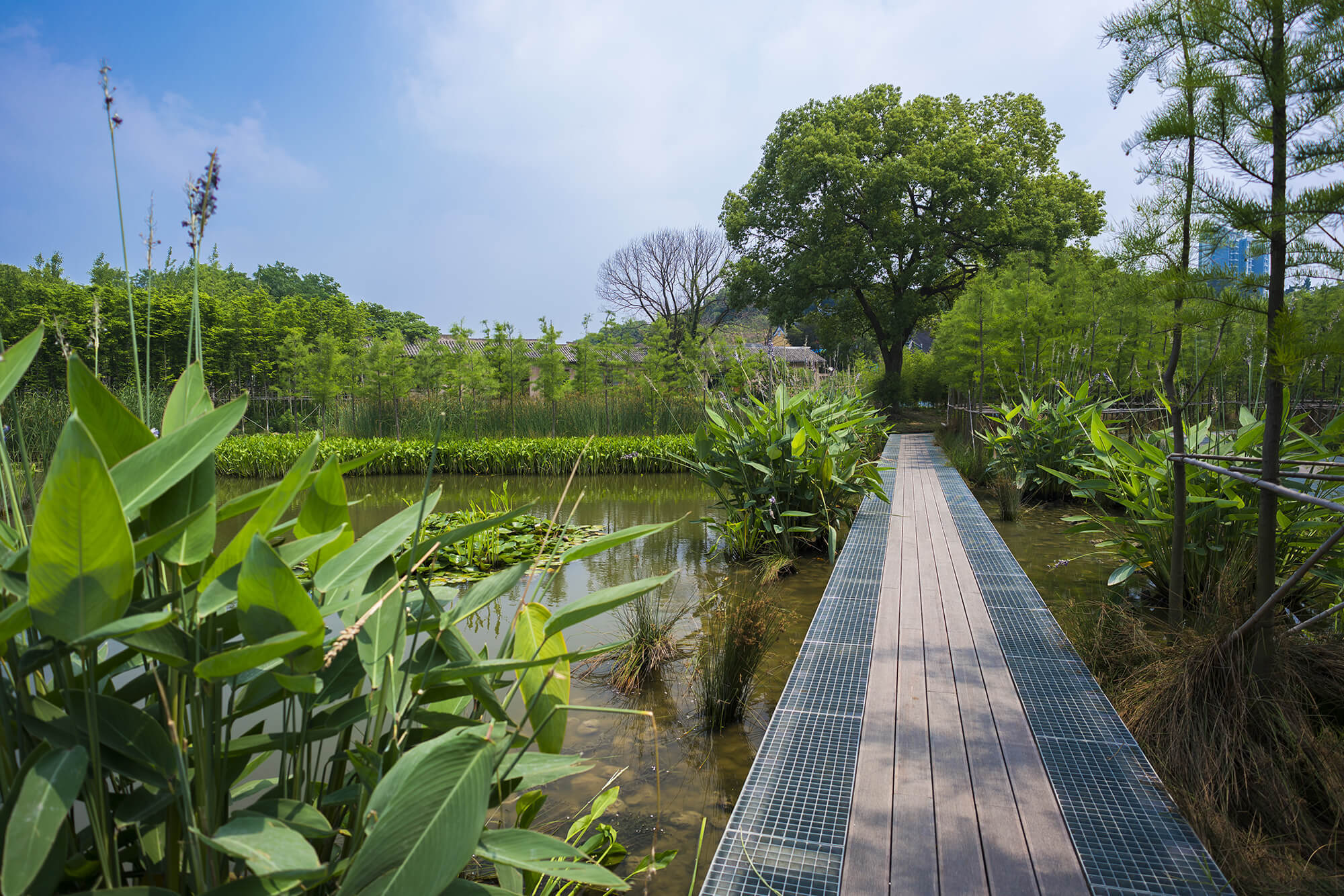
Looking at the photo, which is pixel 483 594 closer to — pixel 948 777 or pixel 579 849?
pixel 579 849

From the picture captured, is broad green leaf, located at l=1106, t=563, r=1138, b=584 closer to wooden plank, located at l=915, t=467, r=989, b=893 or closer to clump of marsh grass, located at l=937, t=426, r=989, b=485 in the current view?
wooden plank, located at l=915, t=467, r=989, b=893

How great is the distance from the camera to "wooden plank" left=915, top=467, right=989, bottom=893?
1.50 m

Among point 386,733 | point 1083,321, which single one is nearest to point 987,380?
point 1083,321

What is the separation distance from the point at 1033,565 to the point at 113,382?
2196 centimetres

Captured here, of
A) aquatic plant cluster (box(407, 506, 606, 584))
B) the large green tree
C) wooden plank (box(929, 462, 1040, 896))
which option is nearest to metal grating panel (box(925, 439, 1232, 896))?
wooden plank (box(929, 462, 1040, 896))

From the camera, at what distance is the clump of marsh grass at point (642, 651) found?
120 inches

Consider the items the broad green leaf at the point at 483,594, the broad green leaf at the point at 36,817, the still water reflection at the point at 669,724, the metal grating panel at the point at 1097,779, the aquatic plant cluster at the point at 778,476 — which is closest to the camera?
the broad green leaf at the point at 36,817

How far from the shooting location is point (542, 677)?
1160 millimetres

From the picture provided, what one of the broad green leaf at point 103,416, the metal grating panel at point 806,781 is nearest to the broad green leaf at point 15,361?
the broad green leaf at point 103,416

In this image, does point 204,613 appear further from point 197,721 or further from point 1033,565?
point 1033,565

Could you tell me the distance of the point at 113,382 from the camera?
1861 cm

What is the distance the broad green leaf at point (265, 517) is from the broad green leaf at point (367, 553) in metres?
0.09

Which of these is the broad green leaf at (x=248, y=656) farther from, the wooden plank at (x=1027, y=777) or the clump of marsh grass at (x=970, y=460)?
the clump of marsh grass at (x=970, y=460)

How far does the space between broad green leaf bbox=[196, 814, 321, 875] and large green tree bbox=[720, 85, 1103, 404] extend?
20.0m
